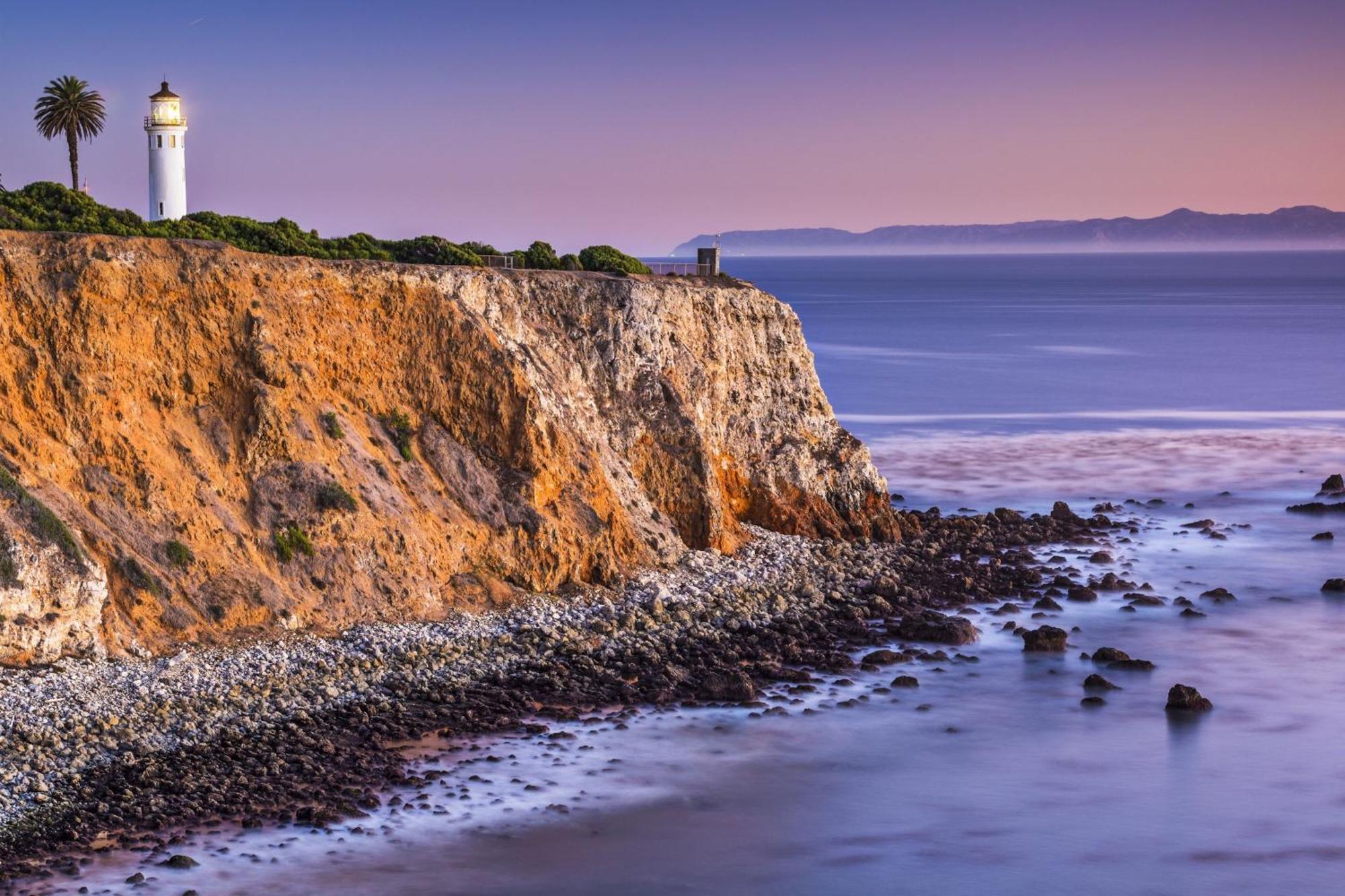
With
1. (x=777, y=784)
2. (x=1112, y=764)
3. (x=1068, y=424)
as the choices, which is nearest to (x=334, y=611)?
(x=777, y=784)

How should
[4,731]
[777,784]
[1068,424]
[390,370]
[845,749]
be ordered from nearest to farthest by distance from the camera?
1. [4,731]
2. [777,784]
3. [845,749]
4. [390,370]
5. [1068,424]

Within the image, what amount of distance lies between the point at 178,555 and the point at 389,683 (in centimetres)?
594

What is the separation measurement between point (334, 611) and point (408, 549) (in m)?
2.91

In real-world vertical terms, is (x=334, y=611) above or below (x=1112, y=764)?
above

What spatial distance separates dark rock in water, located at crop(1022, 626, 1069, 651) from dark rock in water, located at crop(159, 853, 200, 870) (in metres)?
22.7

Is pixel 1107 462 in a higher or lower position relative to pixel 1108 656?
higher

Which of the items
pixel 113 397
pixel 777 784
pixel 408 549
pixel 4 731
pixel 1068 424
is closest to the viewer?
pixel 4 731

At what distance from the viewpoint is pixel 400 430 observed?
4062 centimetres

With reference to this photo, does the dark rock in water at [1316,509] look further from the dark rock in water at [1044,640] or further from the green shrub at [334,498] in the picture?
the green shrub at [334,498]

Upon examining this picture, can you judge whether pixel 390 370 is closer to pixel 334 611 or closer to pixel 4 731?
pixel 334 611

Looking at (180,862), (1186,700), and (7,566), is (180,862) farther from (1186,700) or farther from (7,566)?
(1186,700)

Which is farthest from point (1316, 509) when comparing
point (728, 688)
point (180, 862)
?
point (180, 862)

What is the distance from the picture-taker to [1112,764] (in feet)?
105

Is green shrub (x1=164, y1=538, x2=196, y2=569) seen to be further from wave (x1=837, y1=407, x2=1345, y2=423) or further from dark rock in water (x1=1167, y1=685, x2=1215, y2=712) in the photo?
wave (x1=837, y1=407, x2=1345, y2=423)
